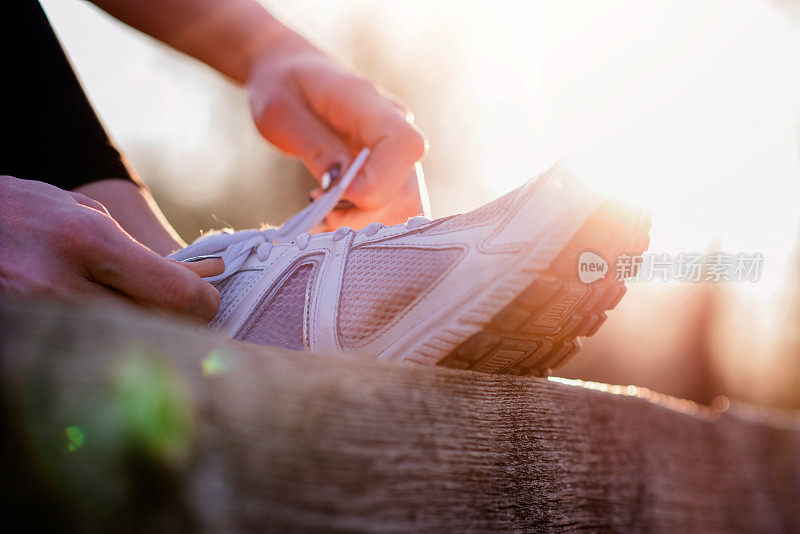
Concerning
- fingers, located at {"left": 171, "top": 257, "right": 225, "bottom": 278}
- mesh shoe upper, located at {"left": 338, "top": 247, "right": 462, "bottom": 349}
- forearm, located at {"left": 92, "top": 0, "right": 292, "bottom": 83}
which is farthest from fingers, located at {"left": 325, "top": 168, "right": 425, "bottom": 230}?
forearm, located at {"left": 92, "top": 0, "right": 292, "bottom": 83}

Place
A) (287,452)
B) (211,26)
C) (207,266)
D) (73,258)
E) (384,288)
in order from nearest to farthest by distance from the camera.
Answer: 1. (287,452)
2. (73,258)
3. (384,288)
4. (207,266)
5. (211,26)

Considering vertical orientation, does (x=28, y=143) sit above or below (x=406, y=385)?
above

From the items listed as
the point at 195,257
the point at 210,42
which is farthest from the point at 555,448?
the point at 210,42

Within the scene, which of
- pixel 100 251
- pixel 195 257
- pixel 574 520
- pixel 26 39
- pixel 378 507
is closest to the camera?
pixel 378 507

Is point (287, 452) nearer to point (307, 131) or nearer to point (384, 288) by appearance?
point (384, 288)

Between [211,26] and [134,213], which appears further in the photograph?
[211,26]

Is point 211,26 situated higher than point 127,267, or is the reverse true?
point 211,26

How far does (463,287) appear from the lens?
35.8 inches

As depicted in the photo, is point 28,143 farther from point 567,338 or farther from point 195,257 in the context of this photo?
point 567,338

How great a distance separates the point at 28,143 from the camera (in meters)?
1.60

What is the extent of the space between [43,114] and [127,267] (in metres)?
1.27

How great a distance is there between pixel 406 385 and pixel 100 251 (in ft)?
1.64

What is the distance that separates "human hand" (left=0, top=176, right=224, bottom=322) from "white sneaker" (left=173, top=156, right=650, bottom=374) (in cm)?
32

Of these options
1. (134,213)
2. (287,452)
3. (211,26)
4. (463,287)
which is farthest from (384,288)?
(211,26)
